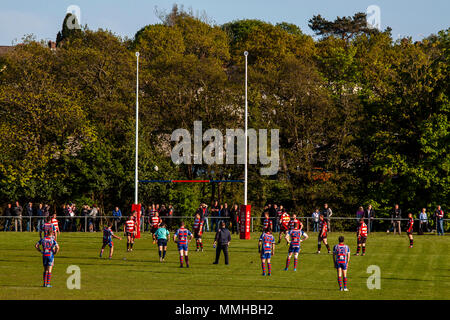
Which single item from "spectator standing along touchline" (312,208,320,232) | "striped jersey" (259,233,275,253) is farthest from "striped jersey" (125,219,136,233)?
"spectator standing along touchline" (312,208,320,232)

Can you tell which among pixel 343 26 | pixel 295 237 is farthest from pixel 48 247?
pixel 343 26

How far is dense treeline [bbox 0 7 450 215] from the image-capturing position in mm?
59844

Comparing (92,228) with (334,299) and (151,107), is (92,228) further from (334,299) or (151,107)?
(334,299)

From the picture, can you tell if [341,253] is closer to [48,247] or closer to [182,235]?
[182,235]

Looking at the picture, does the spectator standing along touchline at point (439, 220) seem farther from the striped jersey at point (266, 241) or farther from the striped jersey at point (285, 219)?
the striped jersey at point (266, 241)

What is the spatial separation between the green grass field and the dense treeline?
16575 mm

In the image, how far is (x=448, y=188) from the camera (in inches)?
2258

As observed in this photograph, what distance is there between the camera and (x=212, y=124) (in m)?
63.9

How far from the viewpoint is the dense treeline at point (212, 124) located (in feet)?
196

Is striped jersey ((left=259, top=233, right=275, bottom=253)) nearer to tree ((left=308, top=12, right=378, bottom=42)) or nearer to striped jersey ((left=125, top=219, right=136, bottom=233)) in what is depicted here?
striped jersey ((left=125, top=219, right=136, bottom=233))

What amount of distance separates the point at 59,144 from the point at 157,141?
25.6ft

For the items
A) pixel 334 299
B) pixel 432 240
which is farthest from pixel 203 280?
pixel 432 240

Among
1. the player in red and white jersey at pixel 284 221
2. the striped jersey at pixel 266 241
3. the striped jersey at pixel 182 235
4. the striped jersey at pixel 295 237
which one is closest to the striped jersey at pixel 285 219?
the player in red and white jersey at pixel 284 221

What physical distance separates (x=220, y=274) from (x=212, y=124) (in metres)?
34.6
